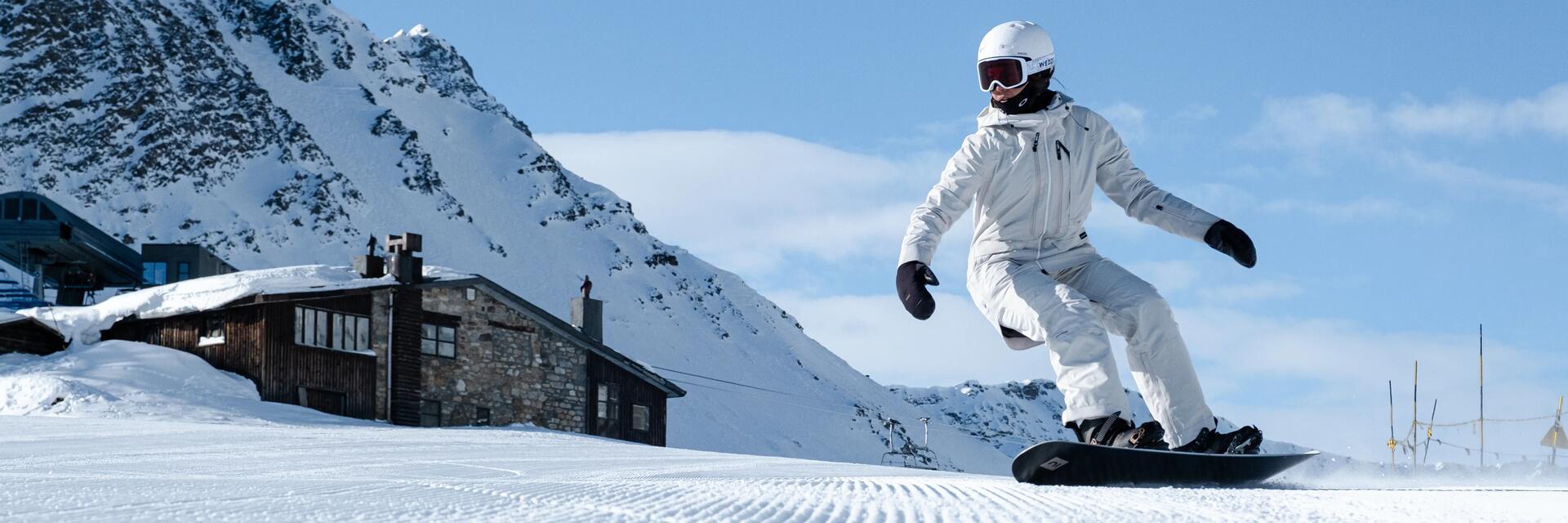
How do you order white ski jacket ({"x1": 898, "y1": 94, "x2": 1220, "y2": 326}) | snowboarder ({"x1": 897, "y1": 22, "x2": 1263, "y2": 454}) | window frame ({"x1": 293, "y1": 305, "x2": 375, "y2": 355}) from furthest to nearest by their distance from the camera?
window frame ({"x1": 293, "y1": 305, "x2": 375, "y2": 355}) < white ski jacket ({"x1": 898, "y1": 94, "x2": 1220, "y2": 326}) < snowboarder ({"x1": 897, "y1": 22, "x2": 1263, "y2": 454})

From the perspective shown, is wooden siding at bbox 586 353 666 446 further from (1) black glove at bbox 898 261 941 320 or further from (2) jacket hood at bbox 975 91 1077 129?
(1) black glove at bbox 898 261 941 320

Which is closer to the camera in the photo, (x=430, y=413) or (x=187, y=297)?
(x=187, y=297)

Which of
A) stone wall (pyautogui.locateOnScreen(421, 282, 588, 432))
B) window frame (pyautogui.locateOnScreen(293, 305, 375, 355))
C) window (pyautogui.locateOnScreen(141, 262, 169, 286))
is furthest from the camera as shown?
window (pyautogui.locateOnScreen(141, 262, 169, 286))

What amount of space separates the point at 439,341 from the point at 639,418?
249 inches

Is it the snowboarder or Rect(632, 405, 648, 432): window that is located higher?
the snowboarder

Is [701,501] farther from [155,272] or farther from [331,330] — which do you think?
[155,272]

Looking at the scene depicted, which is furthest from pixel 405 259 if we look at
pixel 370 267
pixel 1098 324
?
pixel 1098 324

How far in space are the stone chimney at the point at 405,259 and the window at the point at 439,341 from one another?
102 centimetres

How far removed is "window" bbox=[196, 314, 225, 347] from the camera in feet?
99.5

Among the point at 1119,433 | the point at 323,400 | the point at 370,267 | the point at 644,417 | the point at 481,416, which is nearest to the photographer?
the point at 1119,433

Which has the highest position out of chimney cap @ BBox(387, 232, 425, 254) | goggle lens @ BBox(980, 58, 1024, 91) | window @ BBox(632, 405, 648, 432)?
chimney cap @ BBox(387, 232, 425, 254)

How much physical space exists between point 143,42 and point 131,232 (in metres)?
36.1

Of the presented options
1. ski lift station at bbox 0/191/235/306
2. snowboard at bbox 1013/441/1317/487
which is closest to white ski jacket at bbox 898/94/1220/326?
snowboard at bbox 1013/441/1317/487

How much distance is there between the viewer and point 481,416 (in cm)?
3338
